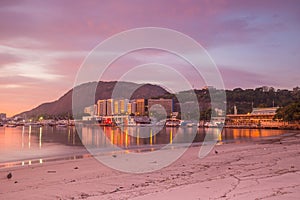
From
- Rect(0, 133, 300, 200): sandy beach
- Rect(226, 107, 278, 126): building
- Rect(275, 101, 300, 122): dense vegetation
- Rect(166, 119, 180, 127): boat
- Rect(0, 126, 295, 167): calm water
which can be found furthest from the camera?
Rect(166, 119, 180, 127): boat

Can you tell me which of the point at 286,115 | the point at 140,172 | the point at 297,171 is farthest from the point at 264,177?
the point at 286,115

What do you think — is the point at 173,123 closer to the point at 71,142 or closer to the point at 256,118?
the point at 256,118

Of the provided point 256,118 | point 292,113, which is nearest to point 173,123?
point 256,118

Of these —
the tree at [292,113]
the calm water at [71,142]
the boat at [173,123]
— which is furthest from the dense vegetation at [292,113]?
the boat at [173,123]

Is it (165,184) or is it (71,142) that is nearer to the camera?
(165,184)

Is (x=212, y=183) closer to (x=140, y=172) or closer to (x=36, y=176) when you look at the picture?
(x=140, y=172)

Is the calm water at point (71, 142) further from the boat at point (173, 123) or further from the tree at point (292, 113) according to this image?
the boat at point (173, 123)

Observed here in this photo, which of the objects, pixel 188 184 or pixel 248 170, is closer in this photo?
pixel 188 184

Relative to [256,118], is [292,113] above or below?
above

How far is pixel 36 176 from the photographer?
532 inches

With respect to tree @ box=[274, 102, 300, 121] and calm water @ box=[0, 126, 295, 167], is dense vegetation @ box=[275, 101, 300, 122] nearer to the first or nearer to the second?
tree @ box=[274, 102, 300, 121]

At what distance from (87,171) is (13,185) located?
Answer: 139 inches

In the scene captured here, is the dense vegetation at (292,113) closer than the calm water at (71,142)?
No

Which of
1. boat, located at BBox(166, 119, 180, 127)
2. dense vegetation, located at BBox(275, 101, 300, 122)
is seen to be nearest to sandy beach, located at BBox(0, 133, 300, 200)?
dense vegetation, located at BBox(275, 101, 300, 122)
